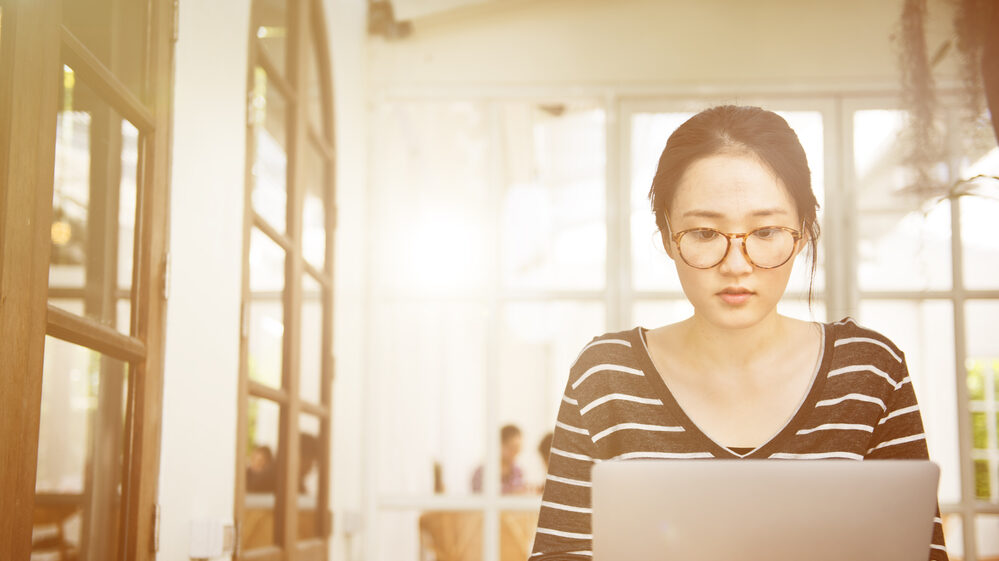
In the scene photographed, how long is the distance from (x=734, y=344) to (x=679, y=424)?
16 cm

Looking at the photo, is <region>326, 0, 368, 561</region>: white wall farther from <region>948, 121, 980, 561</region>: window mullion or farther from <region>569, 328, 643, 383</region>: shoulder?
<region>569, 328, 643, 383</region>: shoulder

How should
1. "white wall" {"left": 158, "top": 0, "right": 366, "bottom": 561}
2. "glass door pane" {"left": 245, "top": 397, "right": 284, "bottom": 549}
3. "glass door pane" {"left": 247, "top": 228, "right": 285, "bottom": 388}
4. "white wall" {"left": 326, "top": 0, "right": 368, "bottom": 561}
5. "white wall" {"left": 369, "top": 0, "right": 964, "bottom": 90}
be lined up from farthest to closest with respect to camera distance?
"white wall" {"left": 369, "top": 0, "right": 964, "bottom": 90}, "white wall" {"left": 326, "top": 0, "right": 368, "bottom": 561}, "glass door pane" {"left": 245, "top": 397, "right": 284, "bottom": 549}, "glass door pane" {"left": 247, "top": 228, "right": 285, "bottom": 388}, "white wall" {"left": 158, "top": 0, "right": 366, "bottom": 561}

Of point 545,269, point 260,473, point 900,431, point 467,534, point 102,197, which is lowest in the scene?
point 467,534

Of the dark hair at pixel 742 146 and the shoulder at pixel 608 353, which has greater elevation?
the dark hair at pixel 742 146

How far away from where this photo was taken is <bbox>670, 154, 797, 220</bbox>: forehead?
1.50 m

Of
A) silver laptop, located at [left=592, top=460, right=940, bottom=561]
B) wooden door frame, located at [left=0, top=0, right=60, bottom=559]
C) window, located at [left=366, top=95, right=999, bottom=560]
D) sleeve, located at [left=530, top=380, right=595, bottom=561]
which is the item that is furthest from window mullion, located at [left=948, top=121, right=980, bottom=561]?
wooden door frame, located at [left=0, top=0, right=60, bottom=559]

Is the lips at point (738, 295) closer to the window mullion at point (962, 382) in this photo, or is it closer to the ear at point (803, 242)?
the ear at point (803, 242)

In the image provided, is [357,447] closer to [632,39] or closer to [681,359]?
[632,39]

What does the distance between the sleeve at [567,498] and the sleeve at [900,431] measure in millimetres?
391

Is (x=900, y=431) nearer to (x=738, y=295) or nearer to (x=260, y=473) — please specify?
(x=738, y=295)

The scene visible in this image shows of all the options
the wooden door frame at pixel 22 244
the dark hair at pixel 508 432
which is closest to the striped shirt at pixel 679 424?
the wooden door frame at pixel 22 244

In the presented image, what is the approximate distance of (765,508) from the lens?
3.70 ft

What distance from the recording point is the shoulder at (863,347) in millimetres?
1519

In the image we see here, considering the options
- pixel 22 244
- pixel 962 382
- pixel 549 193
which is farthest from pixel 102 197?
pixel 962 382
